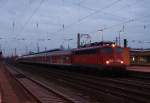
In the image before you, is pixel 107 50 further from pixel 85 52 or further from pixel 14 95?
pixel 14 95

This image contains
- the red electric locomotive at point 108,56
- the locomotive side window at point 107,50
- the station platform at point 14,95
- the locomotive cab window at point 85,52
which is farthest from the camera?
the locomotive cab window at point 85,52

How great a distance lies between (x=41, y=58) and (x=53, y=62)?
14.6 metres

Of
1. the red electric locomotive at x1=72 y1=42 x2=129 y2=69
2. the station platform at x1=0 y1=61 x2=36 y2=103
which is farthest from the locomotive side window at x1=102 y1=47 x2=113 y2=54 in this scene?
the station platform at x1=0 y1=61 x2=36 y2=103

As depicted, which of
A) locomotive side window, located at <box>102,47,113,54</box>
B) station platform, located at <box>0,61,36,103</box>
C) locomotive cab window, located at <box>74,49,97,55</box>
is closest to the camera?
station platform, located at <box>0,61,36,103</box>

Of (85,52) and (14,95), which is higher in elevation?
(85,52)

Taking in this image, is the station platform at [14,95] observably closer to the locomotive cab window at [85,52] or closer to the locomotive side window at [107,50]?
the locomotive side window at [107,50]

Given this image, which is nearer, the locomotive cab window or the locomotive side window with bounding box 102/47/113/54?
the locomotive side window with bounding box 102/47/113/54

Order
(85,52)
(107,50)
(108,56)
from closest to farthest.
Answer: (108,56), (107,50), (85,52)

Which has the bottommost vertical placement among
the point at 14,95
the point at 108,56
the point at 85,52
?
the point at 14,95

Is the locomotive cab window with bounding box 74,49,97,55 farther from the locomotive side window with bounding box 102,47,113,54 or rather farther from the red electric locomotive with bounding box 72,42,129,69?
the locomotive side window with bounding box 102,47,113,54

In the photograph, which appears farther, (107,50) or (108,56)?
(107,50)

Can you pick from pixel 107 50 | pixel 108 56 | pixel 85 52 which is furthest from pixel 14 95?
pixel 85 52

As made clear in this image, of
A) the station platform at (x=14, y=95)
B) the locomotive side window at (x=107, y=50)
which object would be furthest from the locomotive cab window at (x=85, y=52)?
the station platform at (x=14, y=95)

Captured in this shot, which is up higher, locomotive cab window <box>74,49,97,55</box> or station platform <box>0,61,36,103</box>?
locomotive cab window <box>74,49,97,55</box>
